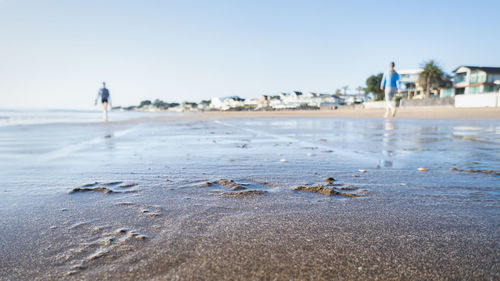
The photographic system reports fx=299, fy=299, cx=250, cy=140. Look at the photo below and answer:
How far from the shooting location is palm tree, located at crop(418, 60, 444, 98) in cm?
6356

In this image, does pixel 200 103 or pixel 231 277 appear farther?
pixel 200 103

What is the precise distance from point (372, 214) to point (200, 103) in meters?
166

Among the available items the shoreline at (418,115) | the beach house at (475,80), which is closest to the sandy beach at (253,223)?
the shoreline at (418,115)

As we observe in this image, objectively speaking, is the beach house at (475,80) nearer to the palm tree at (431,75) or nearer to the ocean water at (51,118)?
the palm tree at (431,75)

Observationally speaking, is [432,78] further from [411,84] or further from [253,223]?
[253,223]

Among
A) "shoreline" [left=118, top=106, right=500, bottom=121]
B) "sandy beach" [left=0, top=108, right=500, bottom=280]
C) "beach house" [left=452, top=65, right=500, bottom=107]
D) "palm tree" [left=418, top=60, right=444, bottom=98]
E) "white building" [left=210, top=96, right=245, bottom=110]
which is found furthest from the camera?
"white building" [left=210, top=96, right=245, bottom=110]

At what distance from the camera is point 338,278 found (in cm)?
94

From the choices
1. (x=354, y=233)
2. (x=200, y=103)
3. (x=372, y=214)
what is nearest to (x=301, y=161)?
(x=372, y=214)

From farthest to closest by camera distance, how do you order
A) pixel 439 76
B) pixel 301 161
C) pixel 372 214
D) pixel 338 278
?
pixel 439 76 → pixel 301 161 → pixel 372 214 → pixel 338 278

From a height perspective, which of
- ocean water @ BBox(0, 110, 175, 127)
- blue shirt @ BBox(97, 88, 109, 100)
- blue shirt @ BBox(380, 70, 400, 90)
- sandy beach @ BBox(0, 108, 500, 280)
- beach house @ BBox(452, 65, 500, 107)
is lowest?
ocean water @ BBox(0, 110, 175, 127)

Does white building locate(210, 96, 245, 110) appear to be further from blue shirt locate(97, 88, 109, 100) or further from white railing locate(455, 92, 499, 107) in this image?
blue shirt locate(97, 88, 109, 100)

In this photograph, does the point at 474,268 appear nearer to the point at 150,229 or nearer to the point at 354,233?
the point at 354,233

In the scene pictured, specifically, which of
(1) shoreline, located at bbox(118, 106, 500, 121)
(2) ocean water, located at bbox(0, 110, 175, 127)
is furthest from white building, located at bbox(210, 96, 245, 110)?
(1) shoreline, located at bbox(118, 106, 500, 121)

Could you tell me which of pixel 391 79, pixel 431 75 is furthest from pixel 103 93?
pixel 431 75
